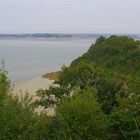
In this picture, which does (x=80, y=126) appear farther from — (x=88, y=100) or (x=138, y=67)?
(x=138, y=67)

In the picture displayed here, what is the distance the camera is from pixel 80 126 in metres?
20.3

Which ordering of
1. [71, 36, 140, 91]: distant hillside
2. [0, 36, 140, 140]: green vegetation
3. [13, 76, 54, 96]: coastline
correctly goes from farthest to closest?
[71, 36, 140, 91]: distant hillside, [13, 76, 54, 96]: coastline, [0, 36, 140, 140]: green vegetation

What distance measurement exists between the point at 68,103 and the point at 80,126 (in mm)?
1334

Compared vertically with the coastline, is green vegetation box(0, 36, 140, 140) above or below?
above

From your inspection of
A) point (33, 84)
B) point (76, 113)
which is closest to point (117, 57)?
point (33, 84)

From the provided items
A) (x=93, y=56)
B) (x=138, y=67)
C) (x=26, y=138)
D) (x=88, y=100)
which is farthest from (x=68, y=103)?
(x=93, y=56)

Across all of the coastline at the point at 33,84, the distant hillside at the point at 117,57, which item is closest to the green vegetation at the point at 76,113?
the coastline at the point at 33,84

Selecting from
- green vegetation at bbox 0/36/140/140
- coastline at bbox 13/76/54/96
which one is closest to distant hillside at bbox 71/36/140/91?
coastline at bbox 13/76/54/96

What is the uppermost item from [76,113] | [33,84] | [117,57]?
[76,113]

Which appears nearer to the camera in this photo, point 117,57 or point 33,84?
point 33,84

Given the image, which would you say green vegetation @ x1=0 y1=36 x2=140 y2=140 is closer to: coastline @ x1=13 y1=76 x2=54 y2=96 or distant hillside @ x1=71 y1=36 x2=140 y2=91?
coastline @ x1=13 y1=76 x2=54 y2=96

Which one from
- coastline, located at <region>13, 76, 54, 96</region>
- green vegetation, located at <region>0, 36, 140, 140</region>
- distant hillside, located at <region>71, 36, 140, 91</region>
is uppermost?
green vegetation, located at <region>0, 36, 140, 140</region>

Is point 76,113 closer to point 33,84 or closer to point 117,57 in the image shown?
point 33,84

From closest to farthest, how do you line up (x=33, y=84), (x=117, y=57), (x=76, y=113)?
(x=76, y=113) → (x=33, y=84) → (x=117, y=57)
